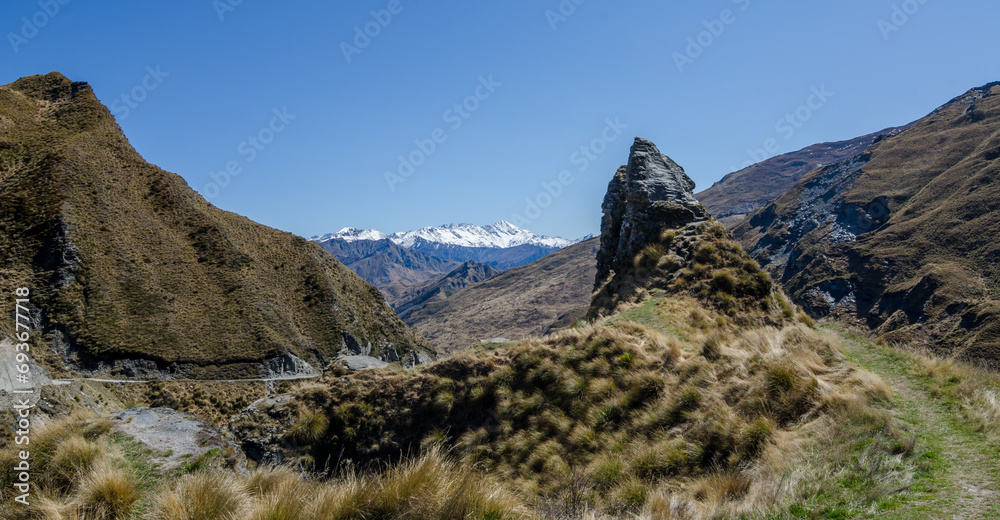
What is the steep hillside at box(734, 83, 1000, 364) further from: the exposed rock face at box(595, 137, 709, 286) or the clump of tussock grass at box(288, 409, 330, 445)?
the clump of tussock grass at box(288, 409, 330, 445)

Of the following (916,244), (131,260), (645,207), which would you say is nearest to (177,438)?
(645,207)

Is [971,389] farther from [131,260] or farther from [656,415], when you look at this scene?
[131,260]

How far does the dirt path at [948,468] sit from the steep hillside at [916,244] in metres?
74.0

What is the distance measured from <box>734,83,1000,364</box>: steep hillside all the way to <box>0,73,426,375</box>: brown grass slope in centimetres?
10358

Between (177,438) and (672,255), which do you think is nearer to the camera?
(177,438)

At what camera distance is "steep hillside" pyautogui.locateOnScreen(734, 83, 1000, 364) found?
323 feet

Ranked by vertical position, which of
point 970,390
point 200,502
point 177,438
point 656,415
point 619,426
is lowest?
point 970,390

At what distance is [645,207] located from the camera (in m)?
22.3

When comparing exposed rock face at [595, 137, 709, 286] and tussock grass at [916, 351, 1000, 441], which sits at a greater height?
exposed rock face at [595, 137, 709, 286]

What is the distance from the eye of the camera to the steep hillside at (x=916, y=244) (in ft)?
323

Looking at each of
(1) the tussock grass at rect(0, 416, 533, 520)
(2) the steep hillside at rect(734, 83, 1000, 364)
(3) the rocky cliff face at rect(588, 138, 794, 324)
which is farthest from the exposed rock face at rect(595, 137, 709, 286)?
(2) the steep hillside at rect(734, 83, 1000, 364)

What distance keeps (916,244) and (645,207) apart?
158734 millimetres

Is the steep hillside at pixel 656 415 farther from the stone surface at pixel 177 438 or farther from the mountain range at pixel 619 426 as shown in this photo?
the stone surface at pixel 177 438

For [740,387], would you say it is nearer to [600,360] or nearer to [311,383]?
[600,360]
